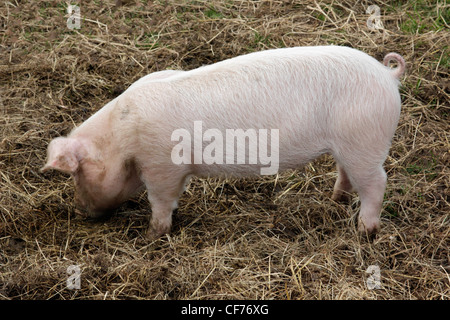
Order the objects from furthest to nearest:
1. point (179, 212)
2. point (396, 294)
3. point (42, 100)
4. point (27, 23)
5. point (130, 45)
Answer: point (27, 23) → point (130, 45) → point (42, 100) → point (179, 212) → point (396, 294)

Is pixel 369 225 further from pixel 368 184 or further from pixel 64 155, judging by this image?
pixel 64 155

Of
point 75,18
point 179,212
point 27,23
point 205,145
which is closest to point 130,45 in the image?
point 75,18

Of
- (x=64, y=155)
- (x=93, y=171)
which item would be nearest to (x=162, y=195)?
(x=93, y=171)

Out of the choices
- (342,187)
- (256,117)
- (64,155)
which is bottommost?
(342,187)

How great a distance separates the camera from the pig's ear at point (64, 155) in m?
3.71

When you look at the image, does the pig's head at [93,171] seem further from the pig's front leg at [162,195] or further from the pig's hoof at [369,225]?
the pig's hoof at [369,225]

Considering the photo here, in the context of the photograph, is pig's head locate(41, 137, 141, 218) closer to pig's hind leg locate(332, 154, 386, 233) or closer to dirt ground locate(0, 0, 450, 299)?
dirt ground locate(0, 0, 450, 299)

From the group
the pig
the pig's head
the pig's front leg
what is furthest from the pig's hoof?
the pig's head

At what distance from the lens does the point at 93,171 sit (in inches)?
152

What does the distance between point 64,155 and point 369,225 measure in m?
1.92

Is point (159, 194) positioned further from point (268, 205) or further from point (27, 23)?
point (27, 23)

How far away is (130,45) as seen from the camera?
598cm

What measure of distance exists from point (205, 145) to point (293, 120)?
21.0 inches

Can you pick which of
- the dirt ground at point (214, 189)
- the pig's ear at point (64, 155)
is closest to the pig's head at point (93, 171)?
the pig's ear at point (64, 155)
